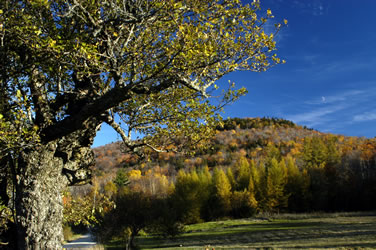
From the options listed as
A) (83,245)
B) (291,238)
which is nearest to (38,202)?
(291,238)

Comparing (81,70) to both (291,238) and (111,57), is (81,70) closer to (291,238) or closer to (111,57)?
(111,57)

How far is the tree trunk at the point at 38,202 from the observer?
7.69 metres

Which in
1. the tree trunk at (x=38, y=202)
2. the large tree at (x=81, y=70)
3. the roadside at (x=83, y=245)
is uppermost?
the large tree at (x=81, y=70)

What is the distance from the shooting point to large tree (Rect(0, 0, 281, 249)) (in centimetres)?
675

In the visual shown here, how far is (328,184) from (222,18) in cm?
8280

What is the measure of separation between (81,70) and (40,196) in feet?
12.8

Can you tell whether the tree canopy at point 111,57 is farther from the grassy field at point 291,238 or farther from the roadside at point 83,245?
the roadside at point 83,245

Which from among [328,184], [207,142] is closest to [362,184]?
[328,184]

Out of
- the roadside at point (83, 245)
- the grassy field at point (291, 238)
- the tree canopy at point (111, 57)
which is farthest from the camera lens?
the roadside at point (83, 245)

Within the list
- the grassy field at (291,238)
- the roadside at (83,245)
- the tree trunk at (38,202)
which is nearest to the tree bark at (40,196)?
the tree trunk at (38,202)

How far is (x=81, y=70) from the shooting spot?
7.87 meters

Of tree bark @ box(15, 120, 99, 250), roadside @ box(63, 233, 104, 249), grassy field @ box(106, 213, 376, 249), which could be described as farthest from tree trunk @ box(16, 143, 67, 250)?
roadside @ box(63, 233, 104, 249)

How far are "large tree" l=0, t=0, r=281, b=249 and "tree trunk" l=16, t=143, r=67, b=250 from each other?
3 centimetres

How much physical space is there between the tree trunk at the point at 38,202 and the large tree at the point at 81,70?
0.03 meters
